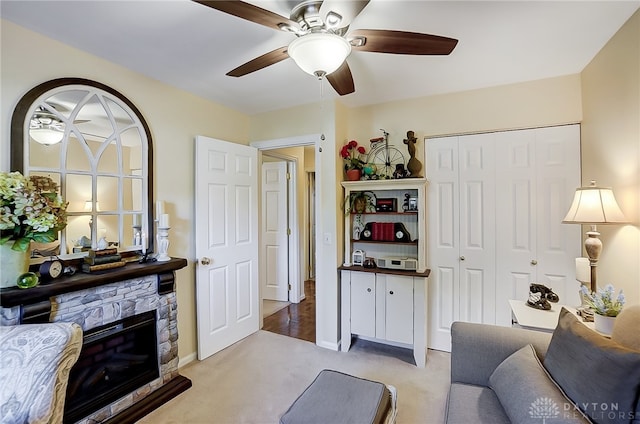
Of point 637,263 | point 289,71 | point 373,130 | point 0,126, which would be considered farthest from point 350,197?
point 0,126

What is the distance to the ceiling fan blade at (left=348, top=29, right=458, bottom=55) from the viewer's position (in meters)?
1.43

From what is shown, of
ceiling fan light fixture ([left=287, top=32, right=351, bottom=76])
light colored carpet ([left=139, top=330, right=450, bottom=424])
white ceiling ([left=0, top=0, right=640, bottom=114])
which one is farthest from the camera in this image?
light colored carpet ([left=139, top=330, right=450, bottom=424])

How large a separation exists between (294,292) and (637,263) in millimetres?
3537

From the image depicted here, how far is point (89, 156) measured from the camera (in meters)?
2.06

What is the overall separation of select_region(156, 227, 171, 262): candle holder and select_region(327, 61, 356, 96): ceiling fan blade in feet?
5.54

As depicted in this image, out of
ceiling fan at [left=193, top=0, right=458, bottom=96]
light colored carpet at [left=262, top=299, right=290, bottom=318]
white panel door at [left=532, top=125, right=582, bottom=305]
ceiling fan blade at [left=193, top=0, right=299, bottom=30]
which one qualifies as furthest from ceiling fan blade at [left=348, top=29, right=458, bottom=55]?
light colored carpet at [left=262, top=299, right=290, bottom=318]

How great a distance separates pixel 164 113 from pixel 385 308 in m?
2.59

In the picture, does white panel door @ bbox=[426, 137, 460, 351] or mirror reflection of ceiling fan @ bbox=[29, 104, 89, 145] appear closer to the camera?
mirror reflection of ceiling fan @ bbox=[29, 104, 89, 145]

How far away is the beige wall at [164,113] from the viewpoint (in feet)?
5.66

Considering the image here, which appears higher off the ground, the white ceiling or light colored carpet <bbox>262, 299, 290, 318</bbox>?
the white ceiling

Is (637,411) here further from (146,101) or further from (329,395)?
(146,101)

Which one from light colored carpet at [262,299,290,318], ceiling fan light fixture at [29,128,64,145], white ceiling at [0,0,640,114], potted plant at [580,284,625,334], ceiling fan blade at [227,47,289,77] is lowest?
light colored carpet at [262,299,290,318]

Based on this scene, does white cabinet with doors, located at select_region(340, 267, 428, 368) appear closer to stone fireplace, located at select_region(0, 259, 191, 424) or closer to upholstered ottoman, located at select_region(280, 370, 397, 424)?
upholstered ottoman, located at select_region(280, 370, 397, 424)

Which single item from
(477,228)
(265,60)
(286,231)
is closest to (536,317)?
(477,228)
